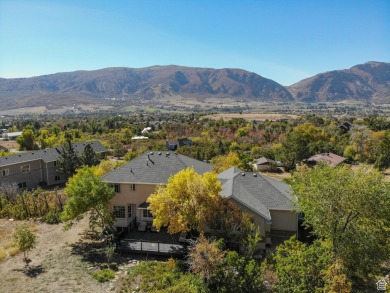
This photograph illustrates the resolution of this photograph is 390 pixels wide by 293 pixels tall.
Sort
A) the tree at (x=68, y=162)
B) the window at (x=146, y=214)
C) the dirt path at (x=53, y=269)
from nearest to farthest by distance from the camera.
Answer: the dirt path at (x=53, y=269) < the window at (x=146, y=214) < the tree at (x=68, y=162)

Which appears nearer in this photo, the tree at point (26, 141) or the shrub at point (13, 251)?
the shrub at point (13, 251)

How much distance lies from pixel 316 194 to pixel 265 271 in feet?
19.7

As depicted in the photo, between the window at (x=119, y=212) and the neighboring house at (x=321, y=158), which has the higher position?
the window at (x=119, y=212)

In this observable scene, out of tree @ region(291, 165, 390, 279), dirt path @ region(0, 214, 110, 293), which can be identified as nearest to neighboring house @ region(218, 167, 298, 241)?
tree @ region(291, 165, 390, 279)

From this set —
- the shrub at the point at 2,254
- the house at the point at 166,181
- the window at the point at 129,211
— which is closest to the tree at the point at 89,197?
the house at the point at 166,181

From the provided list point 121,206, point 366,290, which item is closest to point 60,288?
point 121,206

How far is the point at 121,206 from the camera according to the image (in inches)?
1217

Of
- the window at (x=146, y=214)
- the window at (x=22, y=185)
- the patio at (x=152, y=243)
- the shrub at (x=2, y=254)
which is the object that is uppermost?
the window at (x=146, y=214)

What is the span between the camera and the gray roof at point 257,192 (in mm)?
27062

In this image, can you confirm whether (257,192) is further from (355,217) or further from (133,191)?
(133,191)

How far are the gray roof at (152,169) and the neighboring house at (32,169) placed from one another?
78.9 ft

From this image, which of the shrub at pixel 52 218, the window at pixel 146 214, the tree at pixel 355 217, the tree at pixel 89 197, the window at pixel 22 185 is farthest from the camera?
the window at pixel 22 185

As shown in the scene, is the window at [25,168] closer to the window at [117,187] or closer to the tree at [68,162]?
the tree at [68,162]

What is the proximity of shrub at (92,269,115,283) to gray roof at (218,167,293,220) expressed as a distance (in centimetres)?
1023
